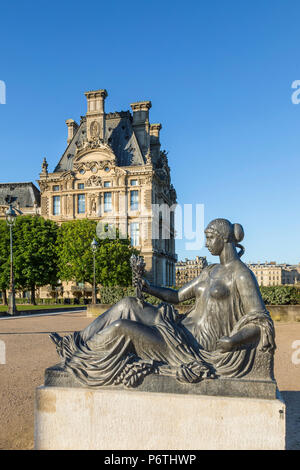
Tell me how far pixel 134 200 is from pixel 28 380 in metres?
46.8

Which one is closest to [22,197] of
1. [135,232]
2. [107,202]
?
[107,202]

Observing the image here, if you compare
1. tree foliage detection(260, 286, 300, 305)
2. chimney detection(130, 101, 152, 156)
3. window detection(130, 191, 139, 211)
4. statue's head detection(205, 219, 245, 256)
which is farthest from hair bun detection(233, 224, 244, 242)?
chimney detection(130, 101, 152, 156)

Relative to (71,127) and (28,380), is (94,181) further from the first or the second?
(28,380)

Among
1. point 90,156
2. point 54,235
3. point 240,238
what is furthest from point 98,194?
point 240,238

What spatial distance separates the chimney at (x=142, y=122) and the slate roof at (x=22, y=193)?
1760 centimetres

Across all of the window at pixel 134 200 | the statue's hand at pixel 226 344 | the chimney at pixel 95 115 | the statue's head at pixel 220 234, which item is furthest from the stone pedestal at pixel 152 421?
the chimney at pixel 95 115

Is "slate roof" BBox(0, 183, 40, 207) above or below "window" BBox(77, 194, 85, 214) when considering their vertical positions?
above

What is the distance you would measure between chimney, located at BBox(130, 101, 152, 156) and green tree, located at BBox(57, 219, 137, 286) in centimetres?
1912

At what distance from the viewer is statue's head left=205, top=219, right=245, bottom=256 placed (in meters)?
3.98

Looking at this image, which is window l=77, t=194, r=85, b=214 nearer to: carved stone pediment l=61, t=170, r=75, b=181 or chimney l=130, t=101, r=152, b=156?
carved stone pediment l=61, t=170, r=75, b=181

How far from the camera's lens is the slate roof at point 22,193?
6050 centimetres

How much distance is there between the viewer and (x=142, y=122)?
5800 cm
